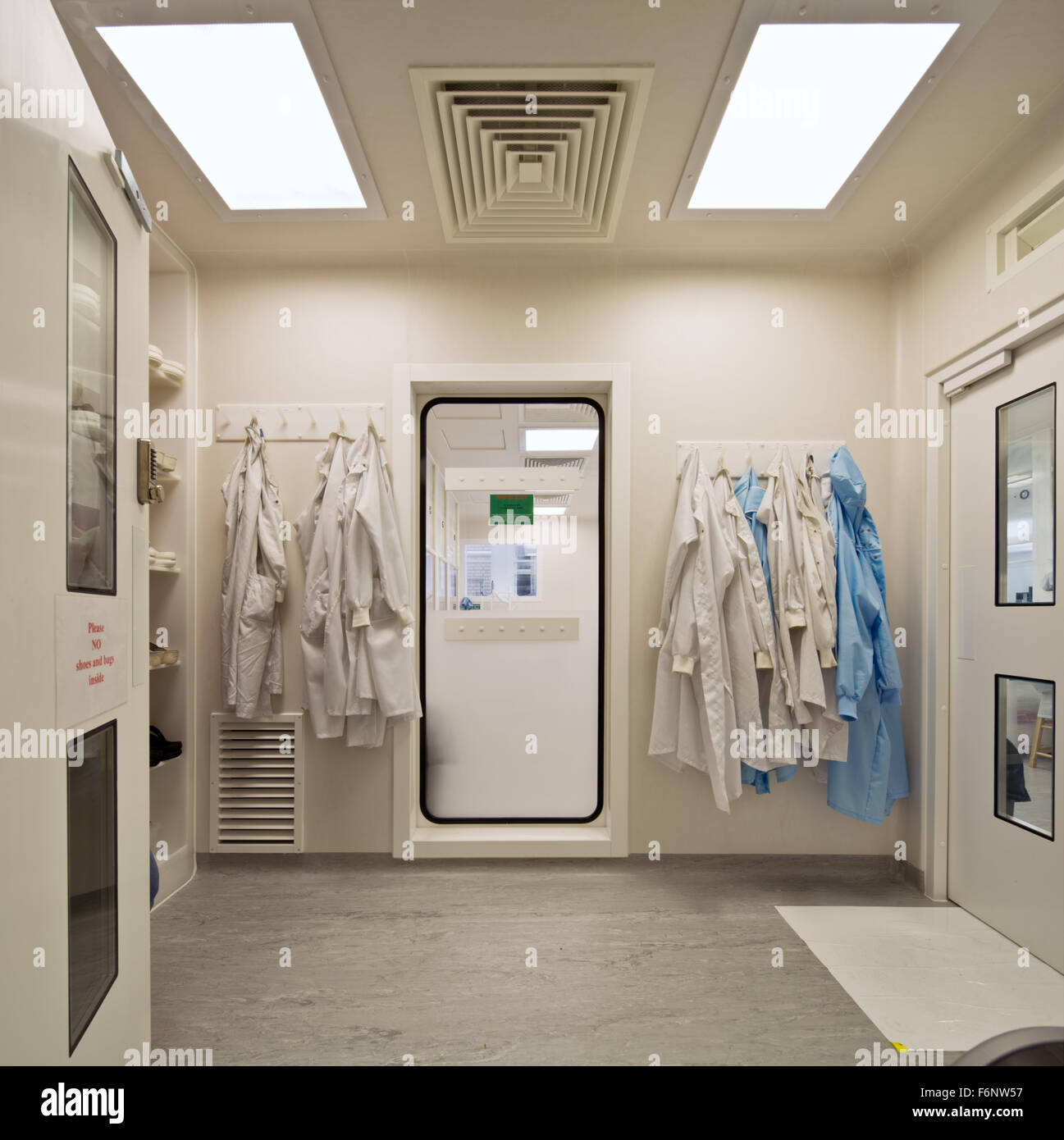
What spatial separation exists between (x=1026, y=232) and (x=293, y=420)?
8.91ft

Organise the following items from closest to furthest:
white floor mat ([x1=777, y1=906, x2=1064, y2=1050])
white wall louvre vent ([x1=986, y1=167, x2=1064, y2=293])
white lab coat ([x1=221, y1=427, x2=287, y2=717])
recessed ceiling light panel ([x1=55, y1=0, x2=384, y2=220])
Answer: recessed ceiling light panel ([x1=55, y1=0, x2=384, y2=220]) < white floor mat ([x1=777, y1=906, x2=1064, y2=1050]) < white wall louvre vent ([x1=986, y1=167, x2=1064, y2=293]) < white lab coat ([x1=221, y1=427, x2=287, y2=717])

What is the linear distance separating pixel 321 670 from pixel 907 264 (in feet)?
9.59

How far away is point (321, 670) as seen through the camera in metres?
2.68

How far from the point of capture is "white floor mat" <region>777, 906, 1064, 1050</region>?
1.78m

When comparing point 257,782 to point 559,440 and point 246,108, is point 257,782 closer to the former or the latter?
point 559,440

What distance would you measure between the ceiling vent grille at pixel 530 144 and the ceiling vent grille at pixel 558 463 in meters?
0.91

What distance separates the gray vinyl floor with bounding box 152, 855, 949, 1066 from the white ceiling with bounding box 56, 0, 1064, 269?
253 centimetres

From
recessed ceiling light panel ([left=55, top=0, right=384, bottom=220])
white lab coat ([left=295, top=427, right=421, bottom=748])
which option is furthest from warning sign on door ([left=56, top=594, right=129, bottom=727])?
recessed ceiling light panel ([left=55, top=0, right=384, bottom=220])

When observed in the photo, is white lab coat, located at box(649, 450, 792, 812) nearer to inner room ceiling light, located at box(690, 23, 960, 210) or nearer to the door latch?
inner room ceiling light, located at box(690, 23, 960, 210)

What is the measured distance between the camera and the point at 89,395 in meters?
1.23

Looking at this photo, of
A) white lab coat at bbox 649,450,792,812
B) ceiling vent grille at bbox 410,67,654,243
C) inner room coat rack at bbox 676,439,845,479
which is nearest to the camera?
ceiling vent grille at bbox 410,67,654,243

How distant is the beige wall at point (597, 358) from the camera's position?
9.21ft

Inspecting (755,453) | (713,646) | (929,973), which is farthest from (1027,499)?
(929,973)
